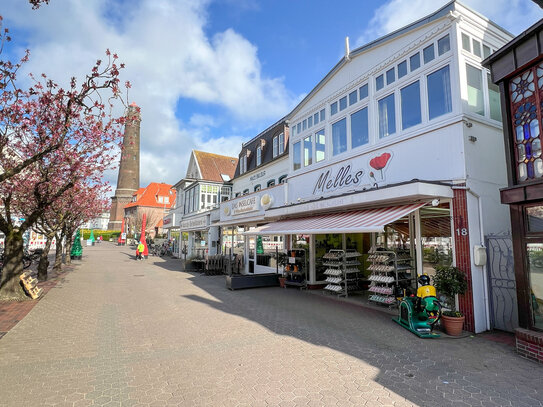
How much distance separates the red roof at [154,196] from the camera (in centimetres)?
7256

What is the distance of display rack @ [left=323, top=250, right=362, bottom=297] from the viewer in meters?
10.8

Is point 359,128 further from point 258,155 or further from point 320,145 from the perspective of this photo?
point 258,155

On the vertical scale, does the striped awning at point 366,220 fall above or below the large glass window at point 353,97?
below

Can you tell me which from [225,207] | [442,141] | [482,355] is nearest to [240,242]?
[225,207]

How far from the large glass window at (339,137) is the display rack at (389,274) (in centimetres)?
393

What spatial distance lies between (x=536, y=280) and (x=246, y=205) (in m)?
12.4

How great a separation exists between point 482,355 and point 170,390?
5284mm

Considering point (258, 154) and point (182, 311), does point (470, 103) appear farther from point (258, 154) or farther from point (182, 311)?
point (258, 154)

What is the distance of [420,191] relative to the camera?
713cm

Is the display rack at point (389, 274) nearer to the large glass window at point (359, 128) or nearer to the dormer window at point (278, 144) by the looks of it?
the large glass window at point (359, 128)

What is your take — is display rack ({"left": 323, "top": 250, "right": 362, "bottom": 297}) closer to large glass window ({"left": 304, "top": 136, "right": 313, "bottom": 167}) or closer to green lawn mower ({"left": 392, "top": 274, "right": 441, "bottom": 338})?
green lawn mower ({"left": 392, "top": 274, "right": 441, "bottom": 338})

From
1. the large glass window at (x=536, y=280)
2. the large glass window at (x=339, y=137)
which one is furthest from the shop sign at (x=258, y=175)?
the large glass window at (x=536, y=280)

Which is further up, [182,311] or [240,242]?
[240,242]

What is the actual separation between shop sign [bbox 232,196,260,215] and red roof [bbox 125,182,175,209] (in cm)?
5695
